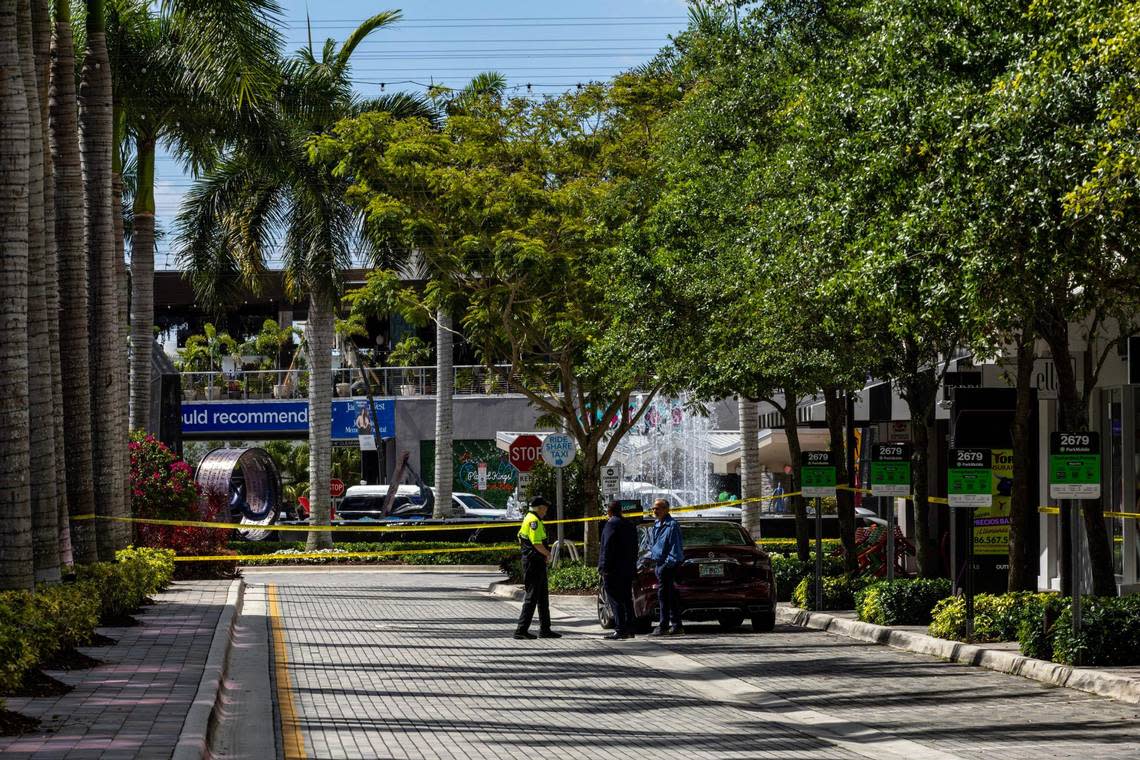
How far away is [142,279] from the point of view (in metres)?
32.7

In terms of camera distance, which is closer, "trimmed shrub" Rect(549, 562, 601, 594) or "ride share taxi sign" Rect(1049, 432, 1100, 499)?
"ride share taxi sign" Rect(1049, 432, 1100, 499)

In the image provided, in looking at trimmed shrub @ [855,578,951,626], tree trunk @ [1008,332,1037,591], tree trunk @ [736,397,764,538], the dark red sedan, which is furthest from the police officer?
tree trunk @ [736,397,764,538]

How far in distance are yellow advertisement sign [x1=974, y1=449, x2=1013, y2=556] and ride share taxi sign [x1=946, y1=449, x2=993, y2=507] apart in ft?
16.2

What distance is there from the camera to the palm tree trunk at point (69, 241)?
63.1ft

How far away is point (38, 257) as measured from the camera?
52.3ft

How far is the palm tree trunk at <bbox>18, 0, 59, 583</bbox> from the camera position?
51.9ft

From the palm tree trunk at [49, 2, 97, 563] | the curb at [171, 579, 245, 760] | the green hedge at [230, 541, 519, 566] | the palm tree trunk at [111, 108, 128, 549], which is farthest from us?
the green hedge at [230, 541, 519, 566]

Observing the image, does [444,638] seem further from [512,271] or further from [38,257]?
[512,271]

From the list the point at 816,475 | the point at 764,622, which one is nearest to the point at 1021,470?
the point at 764,622

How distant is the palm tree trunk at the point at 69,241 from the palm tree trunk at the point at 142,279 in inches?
480

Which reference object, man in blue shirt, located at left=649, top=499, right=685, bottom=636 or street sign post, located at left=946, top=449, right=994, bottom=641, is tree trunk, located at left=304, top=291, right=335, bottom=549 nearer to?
man in blue shirt, located at left=649, top=499, right=685, bottom=636

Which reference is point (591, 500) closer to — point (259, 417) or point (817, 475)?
point (817, 475)

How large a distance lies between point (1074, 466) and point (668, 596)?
650 cm

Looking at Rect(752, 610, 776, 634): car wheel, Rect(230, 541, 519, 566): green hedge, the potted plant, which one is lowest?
Rect(230, 541, 519, 566): green hedge
